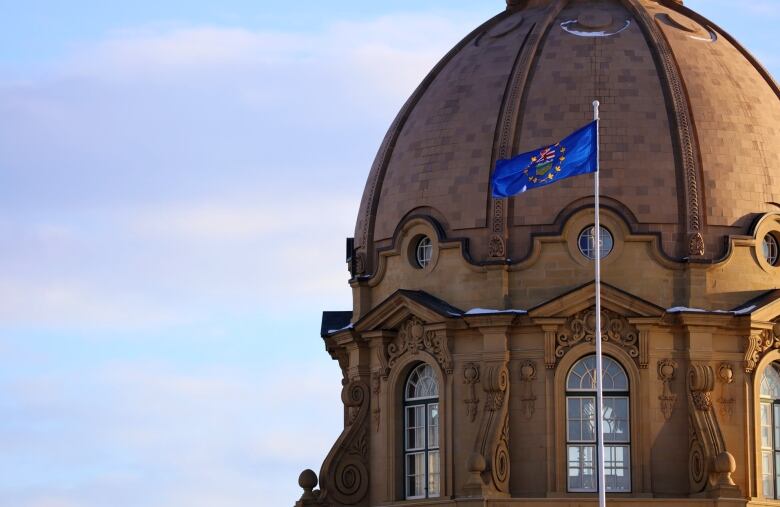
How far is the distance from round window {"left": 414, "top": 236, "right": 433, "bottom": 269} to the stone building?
69 mm

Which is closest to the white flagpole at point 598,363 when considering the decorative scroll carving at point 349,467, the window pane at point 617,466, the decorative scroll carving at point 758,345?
the window pane at point 617,466

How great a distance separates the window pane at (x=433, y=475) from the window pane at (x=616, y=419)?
17.0 feet

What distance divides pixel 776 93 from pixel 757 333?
29.4 ft

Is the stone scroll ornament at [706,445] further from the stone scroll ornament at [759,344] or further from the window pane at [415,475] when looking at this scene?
the window pane at [415,475]

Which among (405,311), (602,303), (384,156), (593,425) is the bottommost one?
(593,425)

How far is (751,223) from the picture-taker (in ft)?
250

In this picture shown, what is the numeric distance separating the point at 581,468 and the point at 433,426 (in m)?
4.95

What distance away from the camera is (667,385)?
74.6 m

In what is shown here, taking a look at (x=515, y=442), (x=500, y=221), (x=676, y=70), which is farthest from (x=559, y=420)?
(x=676, y=70)

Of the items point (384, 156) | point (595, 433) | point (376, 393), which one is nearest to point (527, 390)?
point (595, 433)

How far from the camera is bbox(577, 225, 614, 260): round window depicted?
75438 millimetres

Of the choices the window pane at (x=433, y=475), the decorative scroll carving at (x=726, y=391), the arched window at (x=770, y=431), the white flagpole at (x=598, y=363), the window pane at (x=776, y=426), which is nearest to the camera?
the white flagpole at (x=598, y=363)

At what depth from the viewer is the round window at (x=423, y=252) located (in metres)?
77.8

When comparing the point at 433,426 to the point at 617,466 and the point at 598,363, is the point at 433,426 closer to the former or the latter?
the point at 617,466
